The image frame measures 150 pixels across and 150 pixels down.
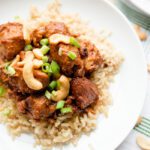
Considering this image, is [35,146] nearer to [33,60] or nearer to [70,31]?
[33,60]

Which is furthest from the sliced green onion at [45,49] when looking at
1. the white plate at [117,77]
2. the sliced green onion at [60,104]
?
the white plate at [117,77]

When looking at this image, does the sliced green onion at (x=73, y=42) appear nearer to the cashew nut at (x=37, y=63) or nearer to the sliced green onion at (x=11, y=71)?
the cashew nut at (x=37, y=63)

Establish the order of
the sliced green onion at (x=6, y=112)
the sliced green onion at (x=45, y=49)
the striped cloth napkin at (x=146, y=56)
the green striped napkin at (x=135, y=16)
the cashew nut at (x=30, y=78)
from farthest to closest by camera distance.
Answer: the green striped napkin at (x=135, y=16), the striped cloth napkin at (x=146, y=56), the sliced green onion at (x=6, y=112), the sliced green onion at (x=45, y=49), the cashew nut at (x=30, y=78)

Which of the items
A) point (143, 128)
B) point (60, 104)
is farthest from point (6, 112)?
point (143, 128)

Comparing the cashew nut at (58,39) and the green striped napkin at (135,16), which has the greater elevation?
the cashew nut at (58,39)

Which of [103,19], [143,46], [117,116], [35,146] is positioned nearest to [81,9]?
[103,19]

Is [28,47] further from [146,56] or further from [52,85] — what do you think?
[146,56]
